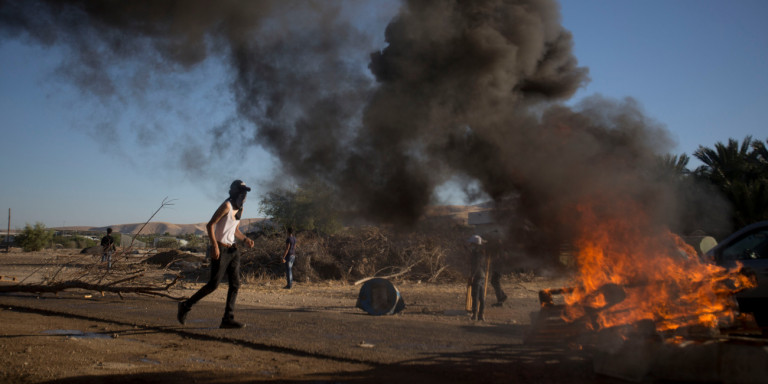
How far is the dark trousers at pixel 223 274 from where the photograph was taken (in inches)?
272

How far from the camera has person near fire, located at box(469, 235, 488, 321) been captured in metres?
8.89

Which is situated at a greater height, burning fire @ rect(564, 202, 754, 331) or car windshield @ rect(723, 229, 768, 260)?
car windshield @ rect(723, 229, 768, 260)

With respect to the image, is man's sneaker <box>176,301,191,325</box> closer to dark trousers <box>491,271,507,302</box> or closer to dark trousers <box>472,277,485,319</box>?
dark trousers <box>472,277,485,319</box>

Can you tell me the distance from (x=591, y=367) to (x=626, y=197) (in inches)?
163

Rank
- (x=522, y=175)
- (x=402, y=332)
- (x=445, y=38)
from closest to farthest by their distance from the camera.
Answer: (x=402, y=332) < (x=522, y=175) < (x=445, y=38)

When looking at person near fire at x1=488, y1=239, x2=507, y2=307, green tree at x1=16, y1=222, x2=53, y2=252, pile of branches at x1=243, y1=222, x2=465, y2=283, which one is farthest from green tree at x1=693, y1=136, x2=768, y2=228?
green tree at x1=16, y1=222, x2=53, y2=252

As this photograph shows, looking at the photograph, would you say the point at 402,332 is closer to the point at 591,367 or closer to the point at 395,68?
the point at 591,367

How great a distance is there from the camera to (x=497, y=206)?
433 inches

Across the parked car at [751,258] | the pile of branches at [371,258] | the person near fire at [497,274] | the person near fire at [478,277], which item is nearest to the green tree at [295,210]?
the pile of branches at [371,258]

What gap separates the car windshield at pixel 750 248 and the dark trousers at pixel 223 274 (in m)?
6.37

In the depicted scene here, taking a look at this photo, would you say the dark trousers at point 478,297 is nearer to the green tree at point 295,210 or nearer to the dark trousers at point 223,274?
the dark trousers at point 223,274

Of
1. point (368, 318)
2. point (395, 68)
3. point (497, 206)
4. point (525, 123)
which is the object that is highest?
point (395, 68)

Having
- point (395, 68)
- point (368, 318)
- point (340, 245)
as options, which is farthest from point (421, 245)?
point (368, 318)

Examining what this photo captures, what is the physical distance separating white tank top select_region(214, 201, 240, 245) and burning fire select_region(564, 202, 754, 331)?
4.23m
